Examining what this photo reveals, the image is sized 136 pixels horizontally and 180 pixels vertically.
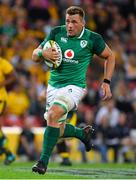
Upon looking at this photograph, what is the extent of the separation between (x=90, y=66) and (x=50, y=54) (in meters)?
9.93

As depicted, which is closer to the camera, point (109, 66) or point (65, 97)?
point (65, 97)

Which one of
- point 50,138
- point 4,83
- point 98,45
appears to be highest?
point 98,45

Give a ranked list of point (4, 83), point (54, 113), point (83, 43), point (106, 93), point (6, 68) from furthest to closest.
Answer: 1. point (6, 68)
2. point (4, 83)
3. point (83, 43)
4. point (106, 93)
5. point (54, 113)

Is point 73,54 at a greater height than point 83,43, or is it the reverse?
point 83,43

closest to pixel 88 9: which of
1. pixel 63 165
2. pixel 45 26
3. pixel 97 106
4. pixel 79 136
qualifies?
pixel 45 26

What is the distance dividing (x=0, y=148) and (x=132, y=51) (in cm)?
825

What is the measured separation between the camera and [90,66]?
20781 mm

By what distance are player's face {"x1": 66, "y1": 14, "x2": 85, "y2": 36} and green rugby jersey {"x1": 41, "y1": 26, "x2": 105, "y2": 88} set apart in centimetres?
13

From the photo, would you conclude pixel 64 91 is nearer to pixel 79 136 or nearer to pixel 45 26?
pixel 79 136

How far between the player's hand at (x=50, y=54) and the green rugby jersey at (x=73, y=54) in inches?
10.9

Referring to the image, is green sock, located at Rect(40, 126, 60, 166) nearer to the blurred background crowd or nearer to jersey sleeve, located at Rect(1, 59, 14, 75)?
jersey sleeve, located at Rect(1, 59, 14, 75)

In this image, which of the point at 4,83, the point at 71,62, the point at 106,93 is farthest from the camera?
the point at 4,83

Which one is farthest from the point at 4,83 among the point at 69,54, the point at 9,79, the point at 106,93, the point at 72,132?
the point at 106,93

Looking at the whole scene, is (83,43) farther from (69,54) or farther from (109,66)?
(109,66)
